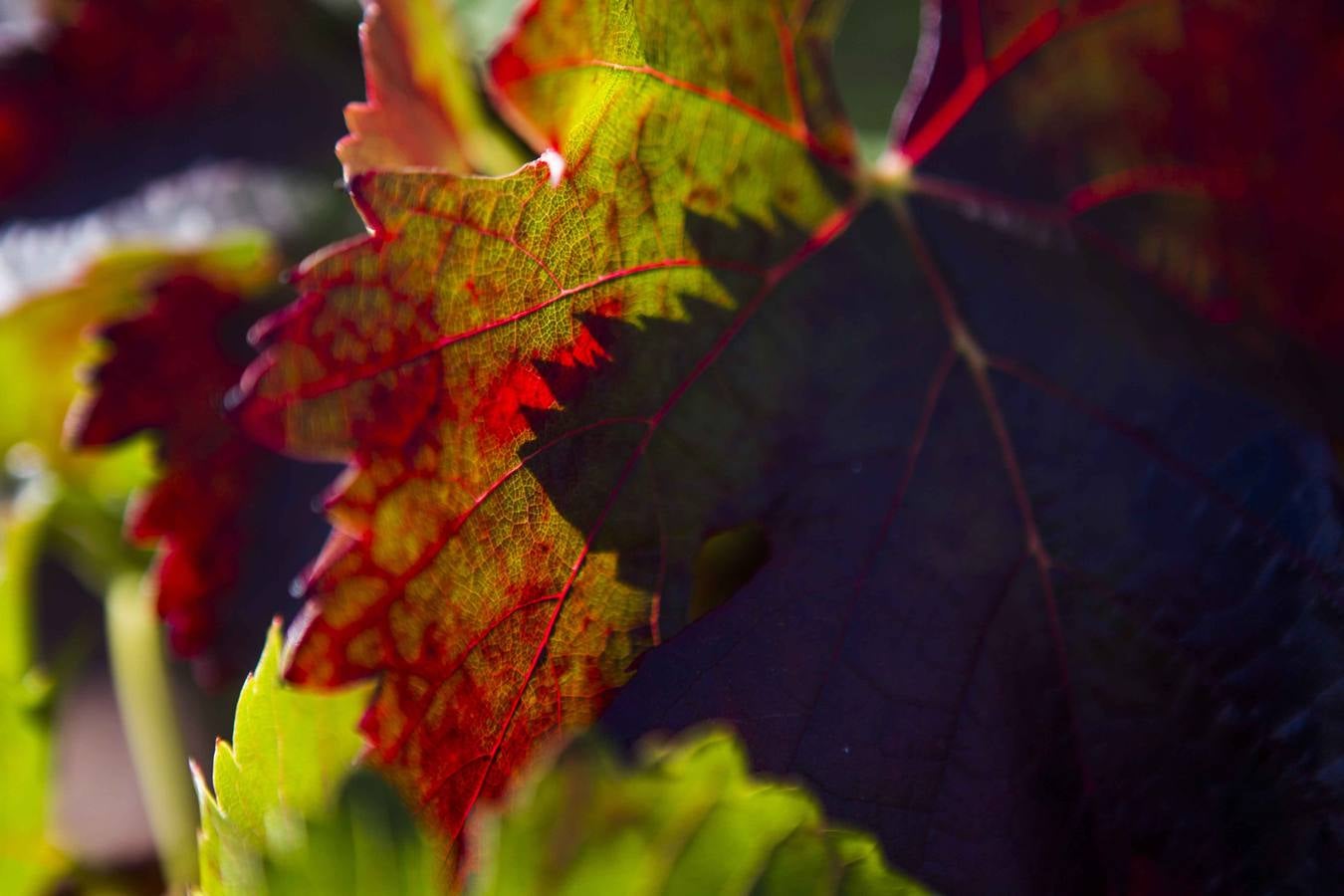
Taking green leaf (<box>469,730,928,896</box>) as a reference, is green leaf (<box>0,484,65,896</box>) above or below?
above

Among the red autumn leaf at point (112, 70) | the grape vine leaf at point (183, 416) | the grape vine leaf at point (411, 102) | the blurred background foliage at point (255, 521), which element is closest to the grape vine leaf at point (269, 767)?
the blurred background foliage at point (255, 521)

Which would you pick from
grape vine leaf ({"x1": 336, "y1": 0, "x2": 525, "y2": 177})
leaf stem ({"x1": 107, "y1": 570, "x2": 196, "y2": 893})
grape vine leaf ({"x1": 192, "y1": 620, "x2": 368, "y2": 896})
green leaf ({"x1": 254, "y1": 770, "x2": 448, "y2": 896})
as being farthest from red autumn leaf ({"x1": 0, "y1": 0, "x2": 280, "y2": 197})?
green leaf ({"x1": 254, "y1": 770, "x2": 448, "y2": 896})

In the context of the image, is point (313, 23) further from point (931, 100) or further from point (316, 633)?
point (316, 633)

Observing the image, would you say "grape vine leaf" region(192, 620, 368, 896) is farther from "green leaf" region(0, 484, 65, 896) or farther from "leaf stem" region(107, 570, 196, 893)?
"leaf stem" region(107, 570, 196, 893)

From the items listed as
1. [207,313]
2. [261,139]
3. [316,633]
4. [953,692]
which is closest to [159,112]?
[261,139]

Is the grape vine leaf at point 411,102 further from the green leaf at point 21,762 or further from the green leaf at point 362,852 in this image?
the green leaf at point 21,762

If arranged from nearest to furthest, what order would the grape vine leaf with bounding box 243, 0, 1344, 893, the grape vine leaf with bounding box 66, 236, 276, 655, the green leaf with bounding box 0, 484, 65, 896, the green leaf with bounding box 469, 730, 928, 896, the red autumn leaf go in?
the green leaf with bounding box 469, 730, 928, 896, the grape vine leaf with bounding box 243, 0, 1344, 893, the green leaf with bounding box 0, 484, 65, 896, the grape vine leaf with bounding box 66, 236, 276, 655, the red autumn leaf

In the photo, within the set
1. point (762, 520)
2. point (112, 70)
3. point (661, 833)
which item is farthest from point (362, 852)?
point (112, 70)
